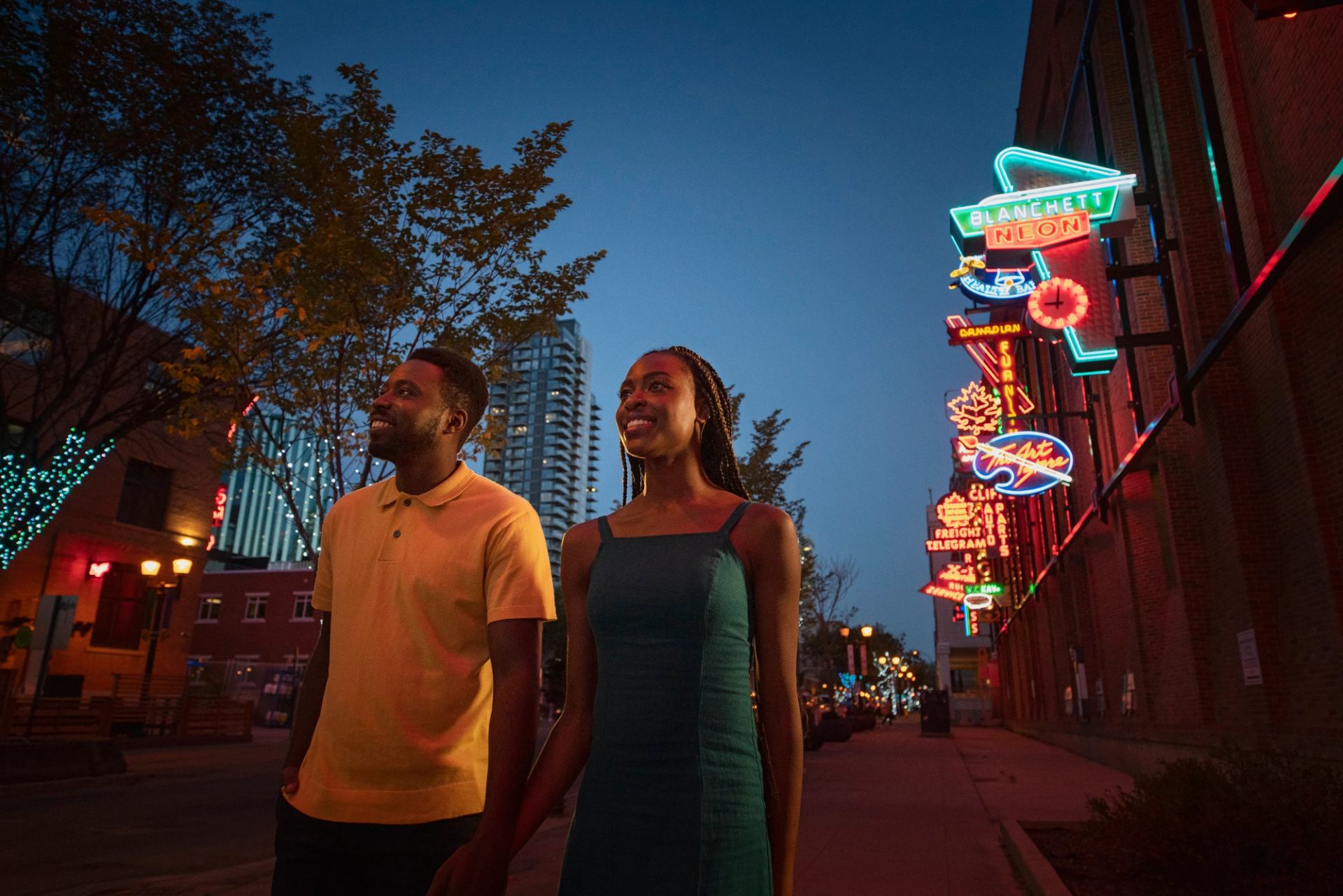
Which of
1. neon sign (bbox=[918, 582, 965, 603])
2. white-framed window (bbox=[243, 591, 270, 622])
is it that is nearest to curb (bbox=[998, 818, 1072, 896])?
neon sign (bbox=[918, 582, 965, 603])

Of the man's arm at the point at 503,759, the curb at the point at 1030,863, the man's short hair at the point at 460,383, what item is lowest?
the curb at the point at 1030,863

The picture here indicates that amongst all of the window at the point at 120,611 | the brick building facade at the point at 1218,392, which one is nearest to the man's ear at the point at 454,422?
the brick building facade at the point at 1218,392

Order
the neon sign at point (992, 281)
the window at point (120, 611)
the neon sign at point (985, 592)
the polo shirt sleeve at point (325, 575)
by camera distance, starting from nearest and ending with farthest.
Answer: the polo shirt sleeve at point (325, 575)
the neon sign at point (992, 281)
the window at point (120, 611)
the neon sign at point (985, 592)

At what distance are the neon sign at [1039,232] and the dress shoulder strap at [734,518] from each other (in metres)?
14.0

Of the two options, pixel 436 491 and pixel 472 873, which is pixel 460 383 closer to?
pixel 436 491

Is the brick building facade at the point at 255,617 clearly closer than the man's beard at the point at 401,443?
No

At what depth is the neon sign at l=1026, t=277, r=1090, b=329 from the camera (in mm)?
13836

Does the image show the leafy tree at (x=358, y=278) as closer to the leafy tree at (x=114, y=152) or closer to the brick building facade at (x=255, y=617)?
the leafy tree at (x=114, y=152)

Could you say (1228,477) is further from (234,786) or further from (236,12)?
(236,12)

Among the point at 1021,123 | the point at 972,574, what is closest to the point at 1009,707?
the point at 972,574

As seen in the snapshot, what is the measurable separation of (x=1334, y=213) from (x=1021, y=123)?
24097mm

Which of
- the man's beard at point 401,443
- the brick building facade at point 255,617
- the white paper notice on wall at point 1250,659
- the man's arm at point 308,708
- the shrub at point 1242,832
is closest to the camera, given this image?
the man's arm at point 308,708

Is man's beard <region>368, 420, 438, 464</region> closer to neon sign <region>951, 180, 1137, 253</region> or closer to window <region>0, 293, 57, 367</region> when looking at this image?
neon sign <region>951, 180, 1137, 253</region>

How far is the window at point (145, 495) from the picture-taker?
88.8ft
